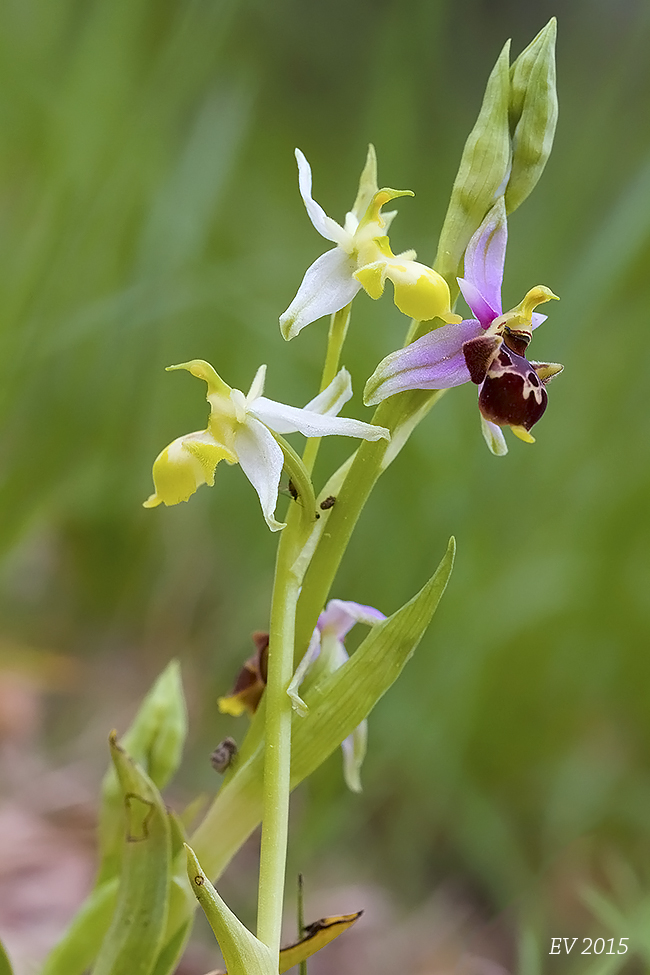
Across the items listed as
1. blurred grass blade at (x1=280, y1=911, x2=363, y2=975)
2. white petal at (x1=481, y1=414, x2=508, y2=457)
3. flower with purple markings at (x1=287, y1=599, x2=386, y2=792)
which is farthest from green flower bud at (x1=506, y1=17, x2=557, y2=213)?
blurred grass blade at (x1=280, y1=911, x2=363, y2=975)

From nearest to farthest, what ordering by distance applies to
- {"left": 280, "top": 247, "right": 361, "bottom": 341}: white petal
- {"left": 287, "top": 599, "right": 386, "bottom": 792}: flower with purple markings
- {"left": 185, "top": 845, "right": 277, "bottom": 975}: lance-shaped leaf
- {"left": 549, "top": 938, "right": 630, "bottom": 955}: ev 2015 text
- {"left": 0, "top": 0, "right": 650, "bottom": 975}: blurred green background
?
{"left": 185, "top": 845, "right": 277, "bottom": 975}: lance-shaped leaf
{"left": 280, "top": 247, "right": 361, "bottom": 341}: white petal
{"left": 287, "top": 599, "right": 386, "bottom": 792}: flower with purple markings
{"left": 549, "top": 938, "right": 630, "bottom": 955}: ev 2015 text
{"left": 0, "top": 0, "right": 650, "bottom": 975}: blurred green background

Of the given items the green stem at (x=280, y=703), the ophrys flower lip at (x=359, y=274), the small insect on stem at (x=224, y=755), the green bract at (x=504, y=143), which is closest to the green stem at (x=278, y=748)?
the green stem at (x=280, y=703)

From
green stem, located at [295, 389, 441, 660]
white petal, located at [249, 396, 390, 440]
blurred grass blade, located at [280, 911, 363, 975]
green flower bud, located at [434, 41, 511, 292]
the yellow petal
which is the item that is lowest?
blurred grass blade, located at [280, 911, 363, 975]

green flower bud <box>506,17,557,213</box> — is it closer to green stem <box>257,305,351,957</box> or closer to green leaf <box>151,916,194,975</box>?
A: green stem <box>257,305,351,957</box>

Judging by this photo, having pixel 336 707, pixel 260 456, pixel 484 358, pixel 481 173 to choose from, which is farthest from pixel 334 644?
pixel 481 173

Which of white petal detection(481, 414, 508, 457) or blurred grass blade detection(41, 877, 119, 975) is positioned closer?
white petal detection(481, 414, 508, 457)

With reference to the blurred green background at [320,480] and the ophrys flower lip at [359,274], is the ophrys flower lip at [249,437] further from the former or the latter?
the blurred green background at [320,480]
